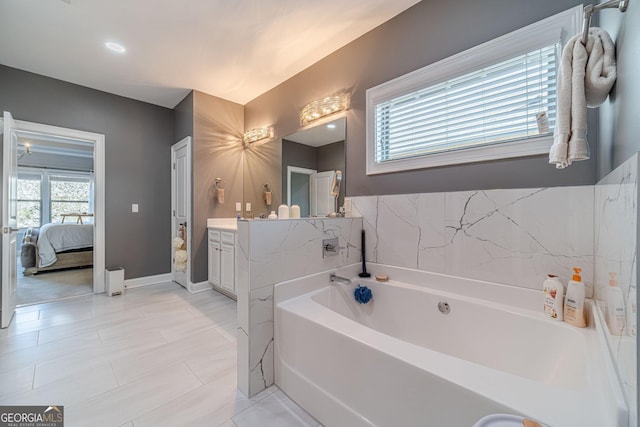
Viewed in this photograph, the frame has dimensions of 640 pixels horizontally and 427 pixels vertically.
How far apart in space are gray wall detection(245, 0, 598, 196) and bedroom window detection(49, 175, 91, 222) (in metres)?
6.88

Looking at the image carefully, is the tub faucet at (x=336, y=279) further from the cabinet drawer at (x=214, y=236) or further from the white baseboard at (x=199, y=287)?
the white baseboard at (x=199, y=287)

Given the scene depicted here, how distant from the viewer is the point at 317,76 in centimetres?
266

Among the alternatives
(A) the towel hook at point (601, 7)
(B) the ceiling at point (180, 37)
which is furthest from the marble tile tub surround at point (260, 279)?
(B) the ceiling at point (180, 37)

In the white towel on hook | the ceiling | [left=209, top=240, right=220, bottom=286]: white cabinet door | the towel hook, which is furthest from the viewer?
[left=209, top=240, right=220, bottom=286]: white cabinet door

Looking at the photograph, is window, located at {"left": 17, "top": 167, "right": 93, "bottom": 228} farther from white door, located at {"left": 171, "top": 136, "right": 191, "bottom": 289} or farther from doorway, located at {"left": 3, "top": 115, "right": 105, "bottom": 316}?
white door, located at {"left": 171, "top": 136, "right": 191, "bottom": 289}

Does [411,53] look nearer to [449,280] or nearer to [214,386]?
[449,280]

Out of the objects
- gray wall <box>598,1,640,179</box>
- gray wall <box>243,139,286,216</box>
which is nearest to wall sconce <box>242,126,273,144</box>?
gray wall <box>243,139,286,216</box>

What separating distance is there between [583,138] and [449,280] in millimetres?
1080

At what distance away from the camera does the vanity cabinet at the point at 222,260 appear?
2.89m

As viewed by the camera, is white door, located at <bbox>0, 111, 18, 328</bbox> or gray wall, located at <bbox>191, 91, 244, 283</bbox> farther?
gray wall, located at <bbox>191, 91, 244, 283</bbox>

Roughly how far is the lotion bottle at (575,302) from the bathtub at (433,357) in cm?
5

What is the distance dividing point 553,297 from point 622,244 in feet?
2.42

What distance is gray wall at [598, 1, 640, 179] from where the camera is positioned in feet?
2.49

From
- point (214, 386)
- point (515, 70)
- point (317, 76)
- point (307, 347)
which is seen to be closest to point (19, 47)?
point (317, 76)
